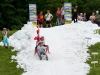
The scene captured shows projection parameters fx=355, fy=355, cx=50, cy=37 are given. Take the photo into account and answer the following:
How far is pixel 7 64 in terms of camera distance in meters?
20.7

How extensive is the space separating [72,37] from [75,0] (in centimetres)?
3105

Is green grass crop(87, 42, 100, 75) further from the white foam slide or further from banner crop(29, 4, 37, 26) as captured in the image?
banner crop(29, 4, 37, 26)

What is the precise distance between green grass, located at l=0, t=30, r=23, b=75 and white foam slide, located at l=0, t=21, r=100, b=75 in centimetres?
34

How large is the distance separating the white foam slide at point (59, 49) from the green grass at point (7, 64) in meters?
0.34

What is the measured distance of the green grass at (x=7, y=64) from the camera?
63.0 ft

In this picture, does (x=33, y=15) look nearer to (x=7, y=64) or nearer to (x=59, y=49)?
(x=59, y=49)

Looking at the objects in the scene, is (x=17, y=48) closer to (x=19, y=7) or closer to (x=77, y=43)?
(x=77, y=43)

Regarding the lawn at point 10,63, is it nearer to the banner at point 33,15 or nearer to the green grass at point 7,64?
the green grass at point 7,64

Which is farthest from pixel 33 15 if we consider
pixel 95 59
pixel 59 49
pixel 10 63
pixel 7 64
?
pixel 95 59

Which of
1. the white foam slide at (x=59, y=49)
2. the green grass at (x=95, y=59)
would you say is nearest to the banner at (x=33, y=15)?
the white foam slide at (x=59, y=49)

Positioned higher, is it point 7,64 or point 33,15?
point 33,15

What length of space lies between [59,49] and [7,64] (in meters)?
3.52

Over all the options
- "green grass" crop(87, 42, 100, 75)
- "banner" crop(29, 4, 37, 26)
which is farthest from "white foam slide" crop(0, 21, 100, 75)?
"banner" crop(29, 4, 37, 26)

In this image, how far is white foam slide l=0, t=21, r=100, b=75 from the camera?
18.8 m
